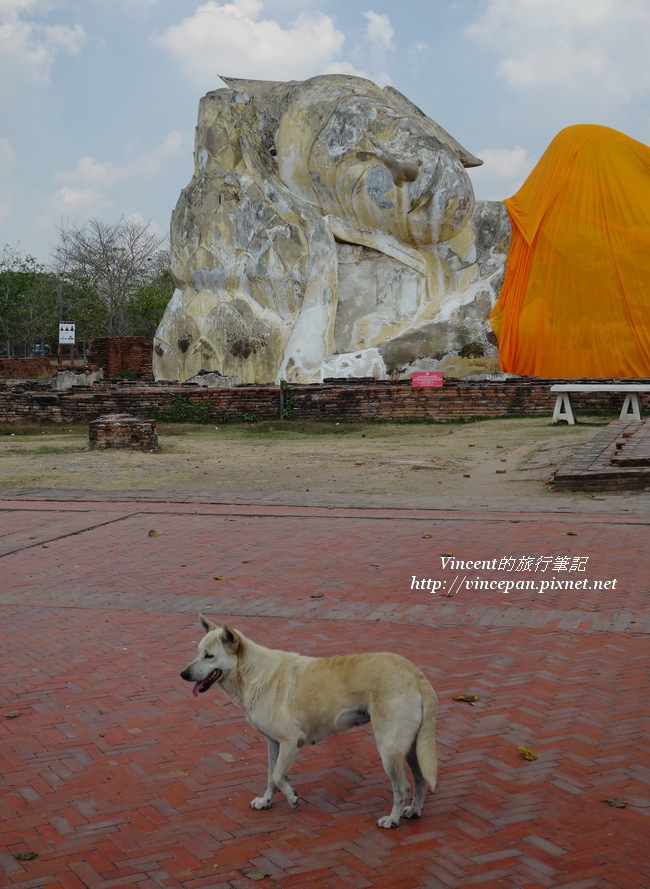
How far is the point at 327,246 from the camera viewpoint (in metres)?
26.3

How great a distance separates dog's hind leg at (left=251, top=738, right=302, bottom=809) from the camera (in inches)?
135

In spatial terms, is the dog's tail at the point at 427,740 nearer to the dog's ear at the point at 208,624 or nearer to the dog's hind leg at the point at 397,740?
the dog's hind leg at the point at 397,740

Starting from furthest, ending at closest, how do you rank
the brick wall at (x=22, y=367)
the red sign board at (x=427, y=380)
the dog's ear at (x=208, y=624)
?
the brick wall at (x=22, y=367) < the red sign board at (x=427, y=380) < the dog's ear at (x=208, y=624)

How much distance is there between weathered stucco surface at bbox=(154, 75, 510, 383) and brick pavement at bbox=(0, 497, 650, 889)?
1751 cm

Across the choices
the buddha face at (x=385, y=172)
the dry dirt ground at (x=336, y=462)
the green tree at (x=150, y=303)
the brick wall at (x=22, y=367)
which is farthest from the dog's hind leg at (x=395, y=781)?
the green tree at (x=150, y=303)

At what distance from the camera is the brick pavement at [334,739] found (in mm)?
3172

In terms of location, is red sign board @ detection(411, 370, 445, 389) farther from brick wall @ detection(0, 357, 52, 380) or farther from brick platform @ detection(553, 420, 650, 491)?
brick wall @ detection(0, 357, 52, 380)

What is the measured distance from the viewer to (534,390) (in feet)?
66.1

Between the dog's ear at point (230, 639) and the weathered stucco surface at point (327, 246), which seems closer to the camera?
the dog's ear at point (230, 639)

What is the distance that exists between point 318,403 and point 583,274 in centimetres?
955

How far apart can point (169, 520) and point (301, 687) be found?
609 centimetres

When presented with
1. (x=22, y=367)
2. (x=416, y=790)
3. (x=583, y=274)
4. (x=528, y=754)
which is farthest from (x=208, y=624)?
(x=22, y=367)

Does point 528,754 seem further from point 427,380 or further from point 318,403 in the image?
point 427,380

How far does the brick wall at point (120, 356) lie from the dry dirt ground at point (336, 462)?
16.1 metres
